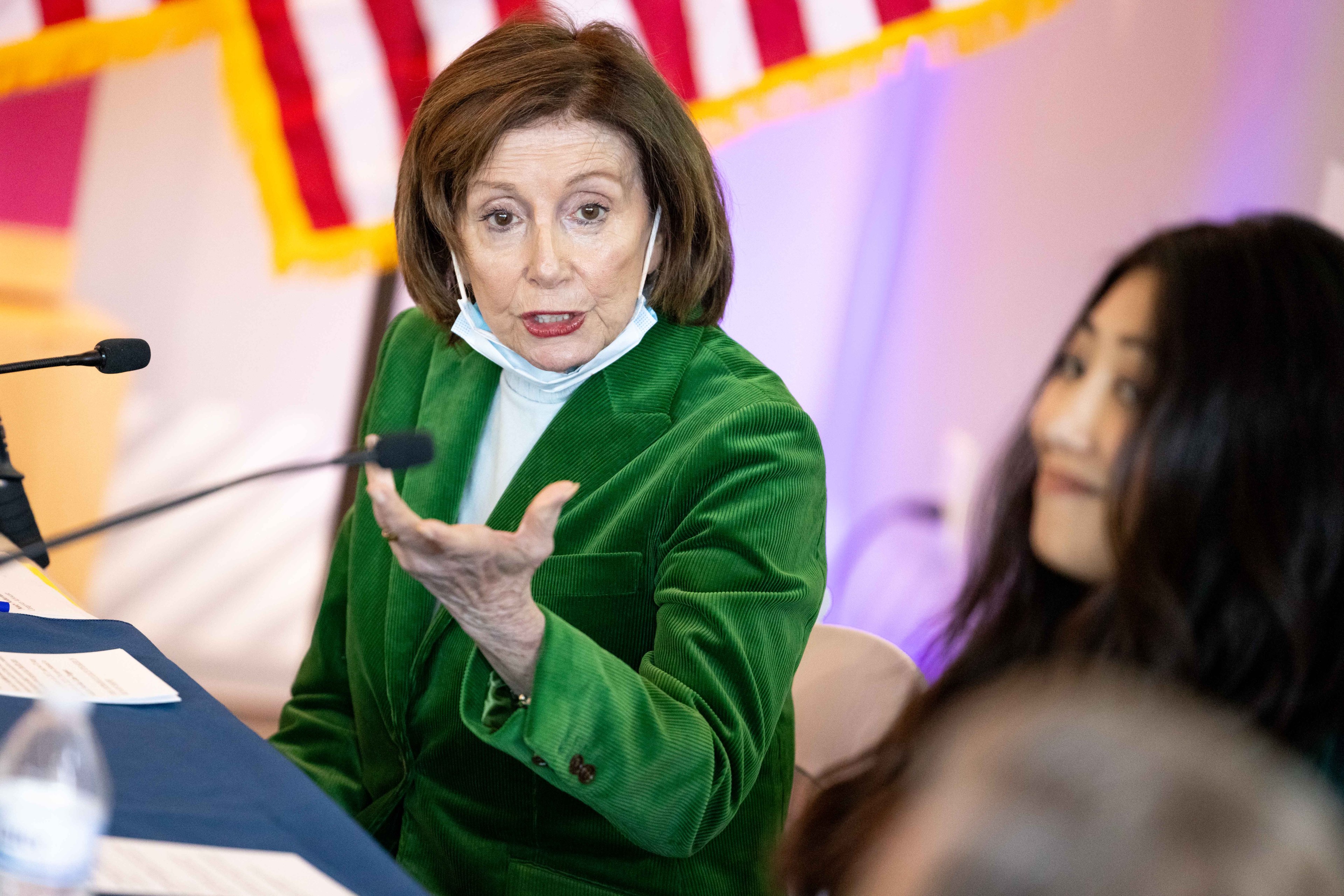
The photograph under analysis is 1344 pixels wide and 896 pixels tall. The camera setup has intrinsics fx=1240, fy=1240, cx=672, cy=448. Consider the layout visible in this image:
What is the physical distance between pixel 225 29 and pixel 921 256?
6.92ft

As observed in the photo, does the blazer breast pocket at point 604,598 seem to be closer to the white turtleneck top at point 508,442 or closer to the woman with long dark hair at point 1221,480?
the white turtleneck top at point 508,442

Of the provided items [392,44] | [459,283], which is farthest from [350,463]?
[392,44]

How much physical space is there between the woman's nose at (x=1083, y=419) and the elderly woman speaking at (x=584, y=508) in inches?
16.9

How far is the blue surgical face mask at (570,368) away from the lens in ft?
5.52

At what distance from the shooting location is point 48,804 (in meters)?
0.79

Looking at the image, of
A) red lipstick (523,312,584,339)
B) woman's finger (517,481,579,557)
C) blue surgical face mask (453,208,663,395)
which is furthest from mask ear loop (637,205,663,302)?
woman's finger (517,481,579,557)

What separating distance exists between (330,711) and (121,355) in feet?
2.04

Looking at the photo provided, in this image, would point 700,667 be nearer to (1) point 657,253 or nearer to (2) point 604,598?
(2) point 604,598

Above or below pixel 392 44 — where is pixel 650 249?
below

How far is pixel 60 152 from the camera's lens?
143 inches

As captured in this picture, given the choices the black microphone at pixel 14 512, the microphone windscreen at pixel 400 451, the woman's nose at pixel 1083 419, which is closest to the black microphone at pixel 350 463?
the microphone windscreen at pixel 400 451

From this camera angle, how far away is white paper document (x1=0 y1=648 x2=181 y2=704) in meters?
1.29

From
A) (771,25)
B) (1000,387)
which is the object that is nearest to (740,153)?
(771,25)

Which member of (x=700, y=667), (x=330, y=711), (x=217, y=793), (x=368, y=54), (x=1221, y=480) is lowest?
(x=330, y=711)
